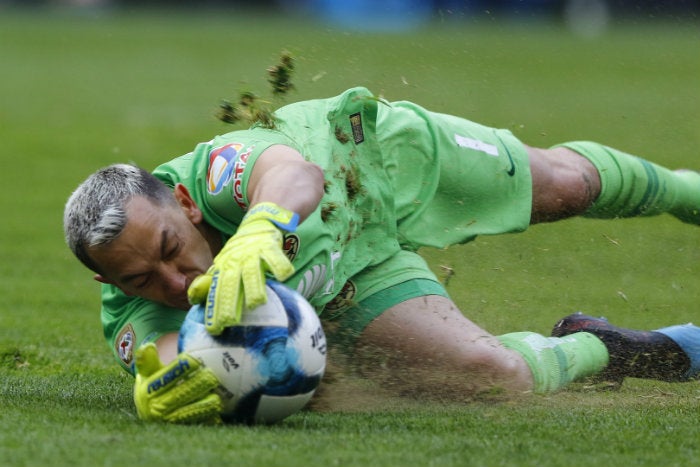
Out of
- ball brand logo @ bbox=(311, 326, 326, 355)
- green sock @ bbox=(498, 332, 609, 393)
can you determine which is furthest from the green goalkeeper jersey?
green sock @ bbox=(498, 332, 609, 393)

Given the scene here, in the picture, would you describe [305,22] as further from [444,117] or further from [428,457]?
[428,457]

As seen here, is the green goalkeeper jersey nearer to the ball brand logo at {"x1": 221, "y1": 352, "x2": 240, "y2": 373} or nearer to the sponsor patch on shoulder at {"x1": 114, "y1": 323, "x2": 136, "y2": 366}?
the sponsor patch on shoulder at {"x1": 114, "y1": 323, "x2": 136, "y2": 366}

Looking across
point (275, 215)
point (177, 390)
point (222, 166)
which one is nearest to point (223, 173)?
point (222, 166)

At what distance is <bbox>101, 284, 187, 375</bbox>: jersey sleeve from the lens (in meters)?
4.64

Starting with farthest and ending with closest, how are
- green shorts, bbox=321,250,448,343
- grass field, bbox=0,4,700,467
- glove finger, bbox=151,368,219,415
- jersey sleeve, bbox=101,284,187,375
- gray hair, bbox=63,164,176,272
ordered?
green shorts, bbox=321,250,448,343 → jersey sleeve, bbox=101,284,187,375 → gray hair, bbox=63,164,176,272 → glove finger, bbox=151,368,219,415 → grass field, bbox=0,4,700,467

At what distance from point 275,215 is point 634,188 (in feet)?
8.13

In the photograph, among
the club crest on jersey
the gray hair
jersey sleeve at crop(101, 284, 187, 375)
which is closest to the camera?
the gray hair

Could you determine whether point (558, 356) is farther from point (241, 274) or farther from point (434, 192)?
point (241, 274)

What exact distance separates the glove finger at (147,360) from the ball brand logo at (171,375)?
0.05m

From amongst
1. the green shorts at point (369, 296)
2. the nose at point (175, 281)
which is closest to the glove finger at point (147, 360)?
the nose at point (175, 281)

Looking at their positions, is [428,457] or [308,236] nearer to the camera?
[428,457]

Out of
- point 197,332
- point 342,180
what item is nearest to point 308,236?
point 342,180

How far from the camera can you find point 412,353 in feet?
16.4

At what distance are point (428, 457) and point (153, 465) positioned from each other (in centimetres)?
80
